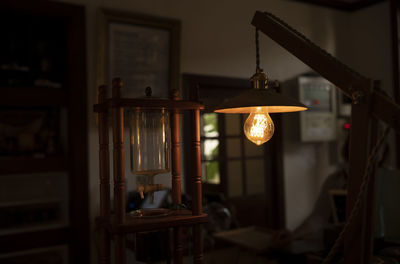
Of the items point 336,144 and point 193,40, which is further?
point 336,144

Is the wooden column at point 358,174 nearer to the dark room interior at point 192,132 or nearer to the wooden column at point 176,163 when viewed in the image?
the dark room interior at point 192,132

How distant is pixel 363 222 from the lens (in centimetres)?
84

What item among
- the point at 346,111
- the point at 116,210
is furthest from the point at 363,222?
the point at 346,111

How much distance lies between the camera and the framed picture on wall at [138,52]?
2832 mm

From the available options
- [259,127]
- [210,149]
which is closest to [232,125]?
[210,149]

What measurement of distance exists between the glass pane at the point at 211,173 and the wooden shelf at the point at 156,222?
2.42 meters

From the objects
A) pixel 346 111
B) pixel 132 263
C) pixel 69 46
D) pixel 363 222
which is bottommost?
pixel 132 263

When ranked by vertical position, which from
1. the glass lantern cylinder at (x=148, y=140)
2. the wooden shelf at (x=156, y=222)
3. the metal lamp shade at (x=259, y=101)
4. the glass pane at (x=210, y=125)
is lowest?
the wooden shelf at (x=156, y=222)

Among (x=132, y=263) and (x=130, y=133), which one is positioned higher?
(x=130, y=133)

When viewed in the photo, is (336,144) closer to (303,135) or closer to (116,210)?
(303,135)

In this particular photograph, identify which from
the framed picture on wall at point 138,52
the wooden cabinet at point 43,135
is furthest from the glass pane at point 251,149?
the wooden cabinet at point 43,135

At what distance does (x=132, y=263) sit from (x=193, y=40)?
2.50 metres

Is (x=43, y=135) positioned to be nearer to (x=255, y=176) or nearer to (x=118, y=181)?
(x=255, y=176)

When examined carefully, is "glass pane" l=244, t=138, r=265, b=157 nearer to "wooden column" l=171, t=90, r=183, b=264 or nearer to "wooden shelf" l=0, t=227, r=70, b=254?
"wooden shelf" l=0, t=227, r=70, b=254
